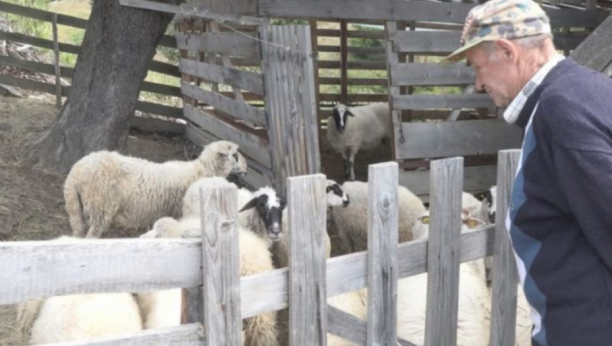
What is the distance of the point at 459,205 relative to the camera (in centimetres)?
273

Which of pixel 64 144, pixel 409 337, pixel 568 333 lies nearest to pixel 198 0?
pixel 64 144

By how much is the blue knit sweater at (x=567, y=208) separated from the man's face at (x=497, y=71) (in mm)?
86

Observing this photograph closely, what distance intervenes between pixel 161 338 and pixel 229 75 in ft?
Result: 16.9

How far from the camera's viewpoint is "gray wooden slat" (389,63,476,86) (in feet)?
21.5

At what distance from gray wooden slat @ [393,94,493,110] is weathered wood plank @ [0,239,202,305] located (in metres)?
4.90

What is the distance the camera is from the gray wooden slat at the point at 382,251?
2.45m

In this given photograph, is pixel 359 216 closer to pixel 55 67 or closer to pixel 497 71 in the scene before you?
pixel 497 71

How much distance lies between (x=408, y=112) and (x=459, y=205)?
7499mm

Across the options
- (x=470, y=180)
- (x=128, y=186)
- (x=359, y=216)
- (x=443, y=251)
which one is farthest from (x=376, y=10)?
(x=443, y=251)

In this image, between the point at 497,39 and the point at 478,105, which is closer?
the point at 497,39

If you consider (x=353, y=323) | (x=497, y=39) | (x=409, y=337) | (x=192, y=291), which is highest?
(x=497, y=39)

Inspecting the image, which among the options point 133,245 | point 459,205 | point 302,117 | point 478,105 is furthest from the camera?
point 478,105

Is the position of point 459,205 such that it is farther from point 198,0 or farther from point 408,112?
point 408,112

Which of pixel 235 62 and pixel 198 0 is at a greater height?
pixel 198 0
